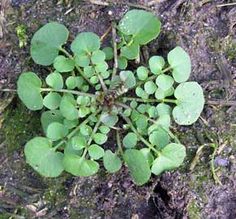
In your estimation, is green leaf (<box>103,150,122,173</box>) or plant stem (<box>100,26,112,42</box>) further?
plant stem (<box>100,26,112,42</box>)

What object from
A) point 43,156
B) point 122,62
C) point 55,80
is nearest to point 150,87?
point 122,62

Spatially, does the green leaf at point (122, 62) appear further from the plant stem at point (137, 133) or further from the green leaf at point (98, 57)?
the plant stem at point (137, 133)

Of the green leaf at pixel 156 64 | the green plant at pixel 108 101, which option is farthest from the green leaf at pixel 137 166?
the green leaf at pixel 156 64

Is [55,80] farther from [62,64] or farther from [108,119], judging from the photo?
[108,119]

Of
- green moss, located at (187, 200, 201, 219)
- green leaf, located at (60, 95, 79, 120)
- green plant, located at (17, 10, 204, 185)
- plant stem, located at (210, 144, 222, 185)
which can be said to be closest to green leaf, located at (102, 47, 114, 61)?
green plant, located at (17, 10, 204, 185)

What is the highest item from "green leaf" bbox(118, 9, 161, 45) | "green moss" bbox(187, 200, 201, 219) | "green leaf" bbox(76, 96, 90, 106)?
"green leaf" bbox(118, 9, 161, 45)

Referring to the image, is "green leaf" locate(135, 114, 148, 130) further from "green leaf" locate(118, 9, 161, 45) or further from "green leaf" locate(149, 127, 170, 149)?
"green leaf" locate(118, 9, 161, 45)

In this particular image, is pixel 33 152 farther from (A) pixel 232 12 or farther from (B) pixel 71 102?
(A) pixel 232 12
